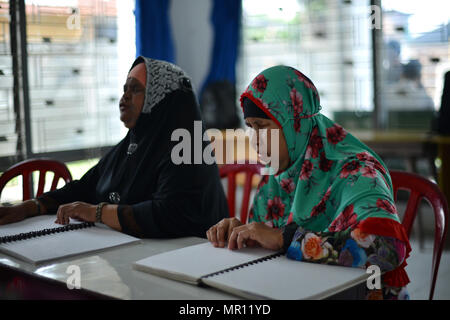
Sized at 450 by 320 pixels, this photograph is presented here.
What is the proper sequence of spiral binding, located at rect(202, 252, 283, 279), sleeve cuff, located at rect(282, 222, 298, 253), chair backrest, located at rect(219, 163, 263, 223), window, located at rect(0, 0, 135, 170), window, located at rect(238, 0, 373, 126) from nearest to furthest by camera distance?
spiral binding, located at rect(202, 252, 283, 279)
sleeve cuff, located at rect(282, 222, 298, 253)
chair backrest, located at rect(219, 163, 263, 223)
window, located at rect(0, 0, 135, 170)
window, located at rect(238, 0, 373, 126)

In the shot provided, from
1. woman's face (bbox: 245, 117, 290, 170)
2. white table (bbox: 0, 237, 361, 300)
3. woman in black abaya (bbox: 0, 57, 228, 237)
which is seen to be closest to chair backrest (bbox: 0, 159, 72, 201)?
woman in black abaya (bbox: 0, 57, 228, 237)

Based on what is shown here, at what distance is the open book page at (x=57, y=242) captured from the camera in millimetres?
1328

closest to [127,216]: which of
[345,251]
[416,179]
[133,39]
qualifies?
[345,251]

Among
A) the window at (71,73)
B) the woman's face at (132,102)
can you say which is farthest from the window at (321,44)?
the woman's face at (132,102)

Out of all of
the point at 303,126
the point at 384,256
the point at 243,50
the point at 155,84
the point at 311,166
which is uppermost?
the point at 243,50

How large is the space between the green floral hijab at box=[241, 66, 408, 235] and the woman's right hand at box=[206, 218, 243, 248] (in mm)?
172

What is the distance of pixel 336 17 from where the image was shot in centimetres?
481

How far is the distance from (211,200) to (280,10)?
3.64m

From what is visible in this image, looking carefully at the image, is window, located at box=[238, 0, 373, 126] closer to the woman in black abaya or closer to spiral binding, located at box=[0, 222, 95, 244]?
the woman in black abaya

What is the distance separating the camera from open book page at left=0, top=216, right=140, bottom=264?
4.36ft

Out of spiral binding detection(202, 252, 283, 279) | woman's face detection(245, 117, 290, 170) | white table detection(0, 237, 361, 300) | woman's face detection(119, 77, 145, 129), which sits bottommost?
white table detection(0, 237, 361, 300)

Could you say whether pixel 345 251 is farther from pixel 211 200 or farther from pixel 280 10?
pixel 280 10

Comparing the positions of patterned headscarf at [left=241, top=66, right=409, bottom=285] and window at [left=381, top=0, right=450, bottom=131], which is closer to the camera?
patterned headscarf at [left=241, top=66, right=409, bottom=285]

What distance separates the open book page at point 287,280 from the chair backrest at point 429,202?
0.46 meters
